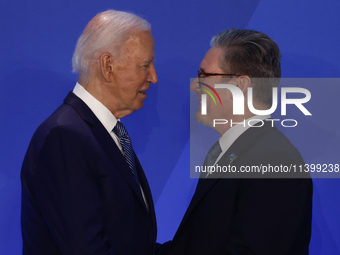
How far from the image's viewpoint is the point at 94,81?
1.53 metres

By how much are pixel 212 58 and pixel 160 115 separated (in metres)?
0.79

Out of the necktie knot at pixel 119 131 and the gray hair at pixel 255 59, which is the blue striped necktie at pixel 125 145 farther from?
the gray hair at pixel 255 59

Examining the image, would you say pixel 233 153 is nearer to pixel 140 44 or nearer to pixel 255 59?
pixel 255 59

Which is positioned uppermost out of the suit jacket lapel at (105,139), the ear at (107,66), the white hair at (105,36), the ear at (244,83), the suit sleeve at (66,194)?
the white hair at (105,36)

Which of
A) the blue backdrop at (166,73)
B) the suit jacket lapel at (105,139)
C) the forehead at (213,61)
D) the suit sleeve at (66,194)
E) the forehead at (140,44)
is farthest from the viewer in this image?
the blue backdrop at (166,73)

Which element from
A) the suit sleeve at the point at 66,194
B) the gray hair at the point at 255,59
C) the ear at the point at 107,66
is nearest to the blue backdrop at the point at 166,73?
the gray hair at the point at 255,59

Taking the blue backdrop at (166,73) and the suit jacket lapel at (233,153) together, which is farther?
the blue backdrop at (166,73)

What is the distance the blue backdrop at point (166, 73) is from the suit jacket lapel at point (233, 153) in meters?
0.90

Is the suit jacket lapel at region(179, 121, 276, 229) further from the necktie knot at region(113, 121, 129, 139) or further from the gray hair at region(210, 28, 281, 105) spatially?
the necktie knot at region(113, 121, 129, 139)

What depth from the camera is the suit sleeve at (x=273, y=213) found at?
1306 millimetres

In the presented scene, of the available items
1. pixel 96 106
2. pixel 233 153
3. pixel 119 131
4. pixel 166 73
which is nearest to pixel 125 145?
pixel 119 131

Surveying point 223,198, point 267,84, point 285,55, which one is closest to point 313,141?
point 285,55

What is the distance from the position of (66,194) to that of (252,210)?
25.8 inches

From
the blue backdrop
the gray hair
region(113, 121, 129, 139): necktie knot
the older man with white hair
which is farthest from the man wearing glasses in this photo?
the blue backdrop
